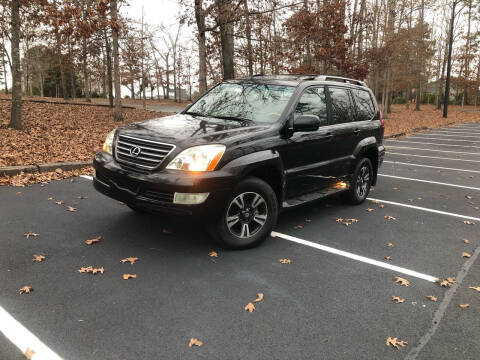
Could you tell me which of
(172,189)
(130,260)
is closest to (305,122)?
(172,189)

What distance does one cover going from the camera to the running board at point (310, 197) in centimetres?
501

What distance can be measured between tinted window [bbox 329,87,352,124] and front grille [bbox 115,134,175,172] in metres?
2.81

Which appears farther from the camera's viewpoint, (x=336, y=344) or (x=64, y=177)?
(x=64, y=177)

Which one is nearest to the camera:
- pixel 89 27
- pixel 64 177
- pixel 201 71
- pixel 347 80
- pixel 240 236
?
pixel 240 236

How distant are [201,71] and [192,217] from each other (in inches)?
437

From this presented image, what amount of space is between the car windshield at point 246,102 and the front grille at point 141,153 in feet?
3.86

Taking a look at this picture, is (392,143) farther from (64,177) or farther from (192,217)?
(192,217)

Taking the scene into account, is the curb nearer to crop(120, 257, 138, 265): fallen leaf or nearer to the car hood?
the car hood

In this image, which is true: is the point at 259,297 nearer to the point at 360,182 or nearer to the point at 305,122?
the point at 305,122

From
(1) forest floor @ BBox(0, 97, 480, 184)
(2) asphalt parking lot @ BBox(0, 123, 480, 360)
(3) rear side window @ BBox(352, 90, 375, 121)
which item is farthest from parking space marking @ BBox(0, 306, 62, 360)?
(1) forest floor @ BBox(0, 97, 480, 184)

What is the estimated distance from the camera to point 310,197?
5.35m

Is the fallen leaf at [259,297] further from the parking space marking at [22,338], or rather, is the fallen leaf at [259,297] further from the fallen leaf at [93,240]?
the fallen leaf at [93,240]

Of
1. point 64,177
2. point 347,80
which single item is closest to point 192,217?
point 347,80

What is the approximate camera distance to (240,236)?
4.46 m
